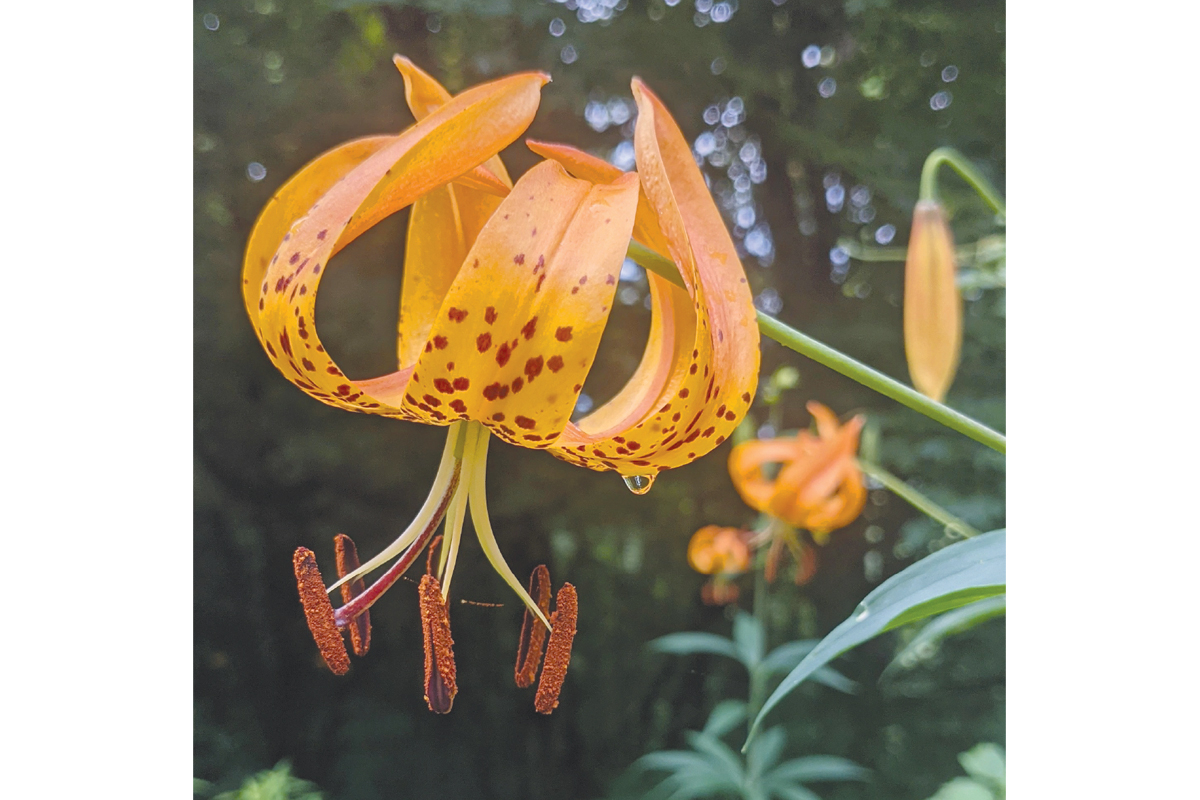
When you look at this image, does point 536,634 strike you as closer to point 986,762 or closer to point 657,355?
point 657,355

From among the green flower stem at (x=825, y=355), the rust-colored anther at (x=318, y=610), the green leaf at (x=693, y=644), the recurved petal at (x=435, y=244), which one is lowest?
the green leaf at (x=693, y=644)

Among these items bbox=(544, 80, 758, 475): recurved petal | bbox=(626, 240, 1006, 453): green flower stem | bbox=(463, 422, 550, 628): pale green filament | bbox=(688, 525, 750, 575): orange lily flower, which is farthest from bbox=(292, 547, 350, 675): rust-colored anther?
bbox=(688, 525, 750, 575): orange lily flower

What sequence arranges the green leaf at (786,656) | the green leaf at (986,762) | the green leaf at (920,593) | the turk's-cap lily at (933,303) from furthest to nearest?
the green leaf at (786,656), the green leaf at (986,762), the turk's-cap lily at (933,303), the green leaf at (920,593)

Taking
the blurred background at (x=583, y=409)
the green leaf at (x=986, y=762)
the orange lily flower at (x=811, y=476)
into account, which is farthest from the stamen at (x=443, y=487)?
the green leaf at (x=986, y=762)

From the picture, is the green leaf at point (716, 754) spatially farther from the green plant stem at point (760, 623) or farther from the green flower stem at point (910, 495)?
the green flower stem at point (910, 495)

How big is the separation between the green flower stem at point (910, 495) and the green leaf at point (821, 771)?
1.35 feet

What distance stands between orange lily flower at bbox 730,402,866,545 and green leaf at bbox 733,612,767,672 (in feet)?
0.54

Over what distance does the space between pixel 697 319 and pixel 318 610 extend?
1.37 feet

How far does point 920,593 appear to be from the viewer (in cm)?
75

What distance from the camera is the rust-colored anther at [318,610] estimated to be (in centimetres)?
73

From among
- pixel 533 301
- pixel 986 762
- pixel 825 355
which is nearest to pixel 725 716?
pixel 986 762
